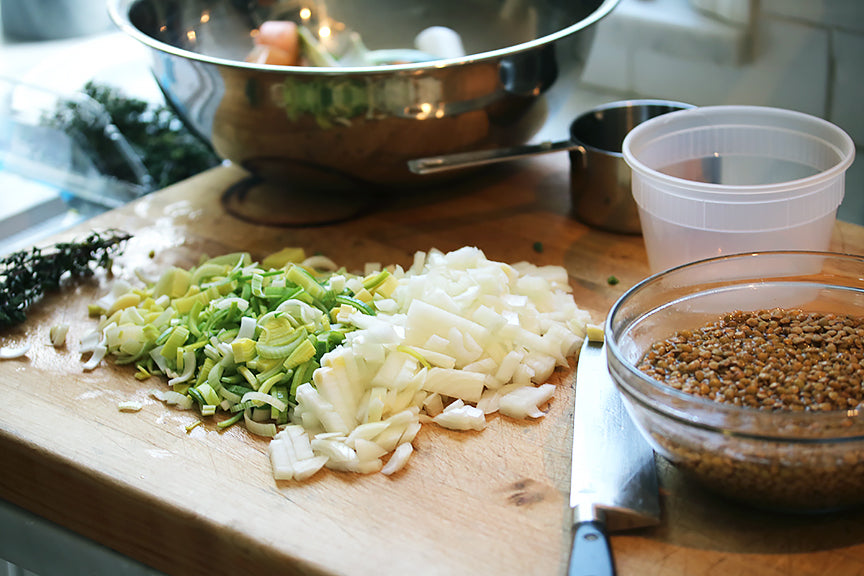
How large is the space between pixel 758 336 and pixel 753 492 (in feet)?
0.69

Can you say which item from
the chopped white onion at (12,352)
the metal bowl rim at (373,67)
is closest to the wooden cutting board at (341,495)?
the chopped white onion at (12,352)

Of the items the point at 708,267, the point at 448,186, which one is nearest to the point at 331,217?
the point at 448,186

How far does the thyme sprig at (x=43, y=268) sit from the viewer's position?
131cm

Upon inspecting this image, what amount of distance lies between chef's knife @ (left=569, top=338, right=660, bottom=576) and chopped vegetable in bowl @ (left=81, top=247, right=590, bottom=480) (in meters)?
0.09

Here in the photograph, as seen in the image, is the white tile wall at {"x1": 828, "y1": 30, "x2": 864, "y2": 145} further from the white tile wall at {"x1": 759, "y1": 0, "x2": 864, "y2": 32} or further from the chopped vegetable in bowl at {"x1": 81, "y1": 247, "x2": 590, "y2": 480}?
the chopped vegetable in bowl at {"x1": 81, "y1": 247, "x2": 590, "y2": 480}

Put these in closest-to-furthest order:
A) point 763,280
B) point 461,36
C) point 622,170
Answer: point 763,280 → point 622,170 → point 461,36

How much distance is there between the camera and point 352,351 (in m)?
1.05

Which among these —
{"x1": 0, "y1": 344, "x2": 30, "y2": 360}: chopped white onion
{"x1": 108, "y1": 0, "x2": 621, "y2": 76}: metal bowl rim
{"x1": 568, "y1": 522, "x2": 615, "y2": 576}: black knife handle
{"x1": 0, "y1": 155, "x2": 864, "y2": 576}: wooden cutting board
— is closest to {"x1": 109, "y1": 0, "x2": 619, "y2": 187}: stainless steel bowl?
{"x1": 108, "y1": 0, "x2": 621, "y2": 76}: metal bowl rim

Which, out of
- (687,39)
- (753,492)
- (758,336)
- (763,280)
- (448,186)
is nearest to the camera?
(753,492)

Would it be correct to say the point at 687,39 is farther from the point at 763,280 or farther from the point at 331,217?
the point at 763,280

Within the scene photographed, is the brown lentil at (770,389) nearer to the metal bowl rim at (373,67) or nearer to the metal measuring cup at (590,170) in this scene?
the metal measuring cup at (590,170)

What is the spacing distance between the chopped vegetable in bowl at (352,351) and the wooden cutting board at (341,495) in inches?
1.1

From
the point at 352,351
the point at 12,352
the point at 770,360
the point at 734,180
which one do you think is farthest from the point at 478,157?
the point at 12,352

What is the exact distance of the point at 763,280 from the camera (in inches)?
41.6
